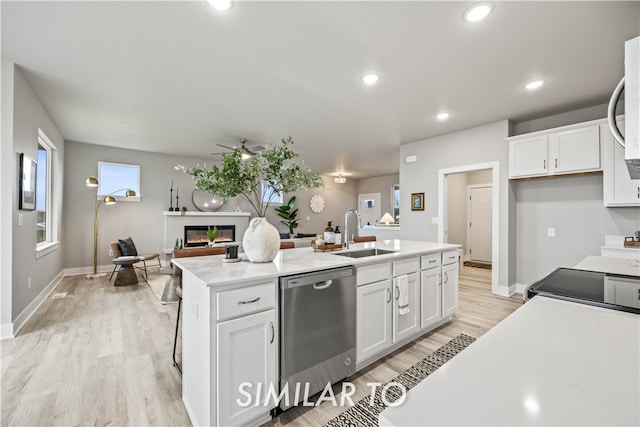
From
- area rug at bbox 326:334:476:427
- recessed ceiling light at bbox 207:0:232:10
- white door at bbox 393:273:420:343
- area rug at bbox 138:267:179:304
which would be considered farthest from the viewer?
area rug at bbox 138:267:179:304

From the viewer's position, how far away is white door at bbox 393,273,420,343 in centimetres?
235

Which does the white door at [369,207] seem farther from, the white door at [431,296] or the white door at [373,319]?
the white door at [373,319]

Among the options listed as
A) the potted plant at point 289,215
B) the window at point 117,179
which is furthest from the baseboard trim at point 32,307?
the potted plant at point 289,215

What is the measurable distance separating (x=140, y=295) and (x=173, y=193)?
308cm

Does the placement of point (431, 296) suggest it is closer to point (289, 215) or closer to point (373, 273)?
point (373, 273)

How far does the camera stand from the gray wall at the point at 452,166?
4.09 metres

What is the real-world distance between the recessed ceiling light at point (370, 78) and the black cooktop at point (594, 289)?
233 centimetres

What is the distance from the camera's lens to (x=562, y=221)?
384cm

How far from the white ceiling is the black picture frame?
0.86 metres

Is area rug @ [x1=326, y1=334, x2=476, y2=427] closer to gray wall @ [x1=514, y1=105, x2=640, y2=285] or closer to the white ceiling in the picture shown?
gray wall @ [x1=514, y1=105, x2=640, y2=285]

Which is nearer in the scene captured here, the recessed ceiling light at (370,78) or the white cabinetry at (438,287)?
the white cabinetry at (438,287)

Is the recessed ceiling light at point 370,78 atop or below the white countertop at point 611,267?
atop

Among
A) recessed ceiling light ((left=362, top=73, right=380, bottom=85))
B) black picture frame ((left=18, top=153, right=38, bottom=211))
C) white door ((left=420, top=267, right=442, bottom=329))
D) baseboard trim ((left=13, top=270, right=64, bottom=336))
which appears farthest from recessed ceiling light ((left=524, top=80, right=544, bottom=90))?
baseboard trim ((left=13, top=270, right=64, bottom=336))

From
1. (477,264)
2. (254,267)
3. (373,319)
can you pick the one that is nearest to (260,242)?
(254,267)
